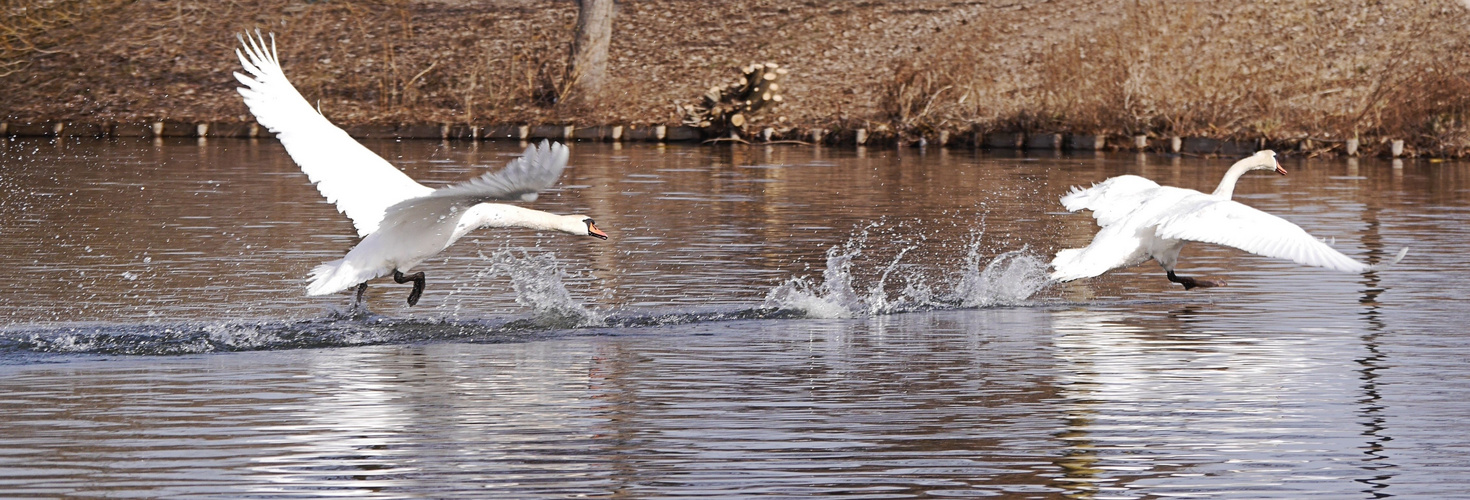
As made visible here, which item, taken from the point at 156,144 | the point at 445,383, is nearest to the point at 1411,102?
the point at 156,144

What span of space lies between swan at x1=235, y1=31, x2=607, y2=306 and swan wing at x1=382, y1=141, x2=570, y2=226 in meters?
0.03

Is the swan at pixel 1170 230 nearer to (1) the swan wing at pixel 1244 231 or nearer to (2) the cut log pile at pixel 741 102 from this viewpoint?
(1) the swan wing at pixel 1244 231

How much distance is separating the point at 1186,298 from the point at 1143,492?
584 cm

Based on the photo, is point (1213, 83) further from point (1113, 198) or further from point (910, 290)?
point (910, 290)

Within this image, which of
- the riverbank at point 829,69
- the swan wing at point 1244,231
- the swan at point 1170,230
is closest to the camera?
the swan wing at point 1244,231

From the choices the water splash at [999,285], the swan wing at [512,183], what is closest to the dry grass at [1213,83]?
the water splash at [999,285]

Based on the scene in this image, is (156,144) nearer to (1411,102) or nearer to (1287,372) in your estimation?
(1411,102)

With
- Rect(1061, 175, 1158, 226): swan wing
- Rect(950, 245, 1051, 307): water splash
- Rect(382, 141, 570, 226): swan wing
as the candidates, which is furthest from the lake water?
Rect(382, 141, 570, 226): swan wing

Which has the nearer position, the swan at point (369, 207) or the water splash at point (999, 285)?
the swan at point (369, 207)

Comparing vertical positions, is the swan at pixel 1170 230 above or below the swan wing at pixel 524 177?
below

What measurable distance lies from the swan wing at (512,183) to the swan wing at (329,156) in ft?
1.75

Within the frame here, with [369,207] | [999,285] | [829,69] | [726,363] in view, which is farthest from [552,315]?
[829,69]

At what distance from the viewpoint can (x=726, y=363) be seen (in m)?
9.19

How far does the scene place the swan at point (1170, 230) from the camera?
34.1 ft
